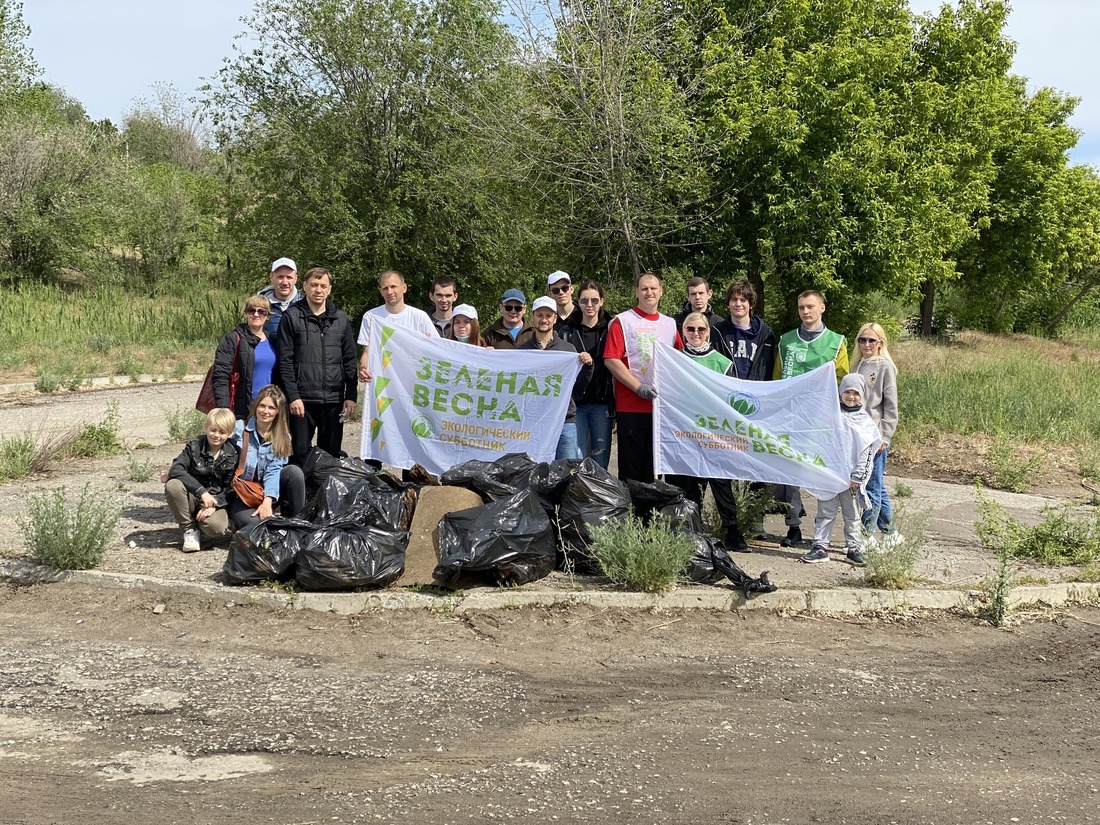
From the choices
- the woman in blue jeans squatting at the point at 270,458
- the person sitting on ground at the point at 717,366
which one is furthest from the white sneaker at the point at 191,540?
the person sitting on ground at the point at 717,366

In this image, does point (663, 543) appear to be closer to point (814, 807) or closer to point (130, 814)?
point (814, 807)

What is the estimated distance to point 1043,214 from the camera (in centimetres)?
4141

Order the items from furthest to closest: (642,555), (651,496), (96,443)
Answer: (96,443)
(651,496)
(642,555)

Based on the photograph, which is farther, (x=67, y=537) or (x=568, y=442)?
(x=568, y=442)

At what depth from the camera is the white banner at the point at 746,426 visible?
331 inches

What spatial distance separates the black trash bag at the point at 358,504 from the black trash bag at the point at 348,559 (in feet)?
1.26

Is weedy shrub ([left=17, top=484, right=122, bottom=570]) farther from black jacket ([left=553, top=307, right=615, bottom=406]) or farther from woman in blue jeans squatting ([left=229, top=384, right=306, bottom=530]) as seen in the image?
black jacket ([left=553, top=307, right=615, bottom=406])

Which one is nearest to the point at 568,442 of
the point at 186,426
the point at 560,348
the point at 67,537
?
the point at 560,348

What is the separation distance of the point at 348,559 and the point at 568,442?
99.0 inches

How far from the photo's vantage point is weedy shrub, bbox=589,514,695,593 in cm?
723

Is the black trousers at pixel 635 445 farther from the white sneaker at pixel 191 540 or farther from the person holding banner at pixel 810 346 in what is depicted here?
the white sneaker at pixel 191 540

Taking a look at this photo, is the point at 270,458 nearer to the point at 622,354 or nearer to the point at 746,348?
the point at 622,354

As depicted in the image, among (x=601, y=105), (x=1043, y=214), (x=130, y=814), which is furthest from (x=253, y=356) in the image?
(x=1043, y=214)

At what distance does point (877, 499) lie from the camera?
8.55 metres
